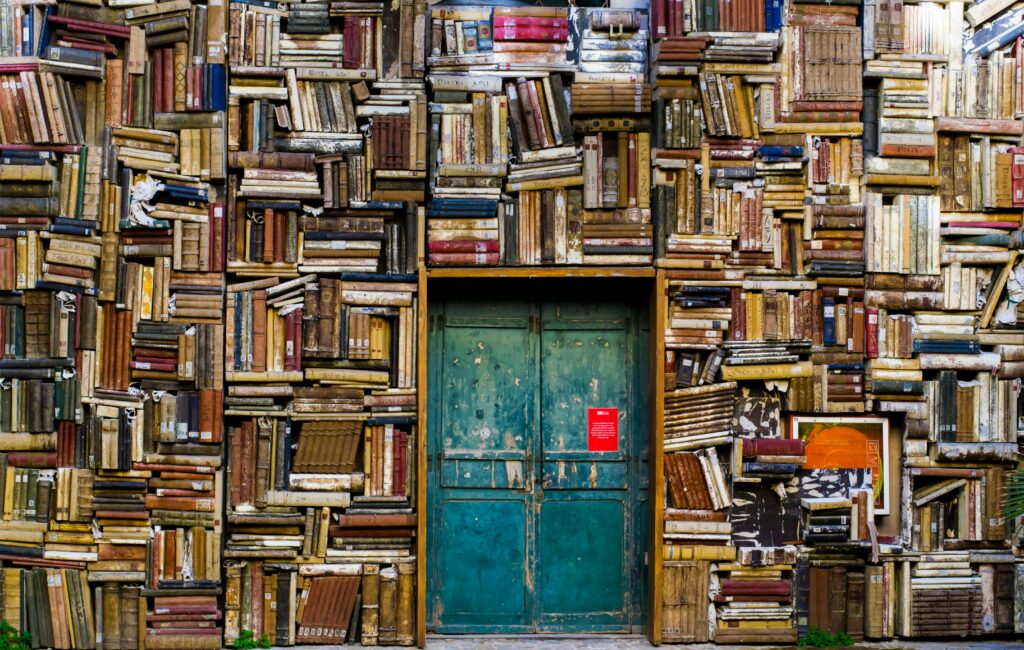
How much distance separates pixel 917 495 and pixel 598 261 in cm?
288

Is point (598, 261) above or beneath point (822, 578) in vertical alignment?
above

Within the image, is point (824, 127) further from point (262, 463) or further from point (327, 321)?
point (262, 463)

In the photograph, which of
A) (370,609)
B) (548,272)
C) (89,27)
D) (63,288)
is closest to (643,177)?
(548,272)

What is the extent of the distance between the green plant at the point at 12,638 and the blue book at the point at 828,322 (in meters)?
5.99

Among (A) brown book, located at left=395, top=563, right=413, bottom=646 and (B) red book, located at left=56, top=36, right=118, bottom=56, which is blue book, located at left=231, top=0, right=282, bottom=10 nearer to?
(B) red book, located at left=56, top=36, right=118, bottom=56

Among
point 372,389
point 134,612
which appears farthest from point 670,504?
point 134,612

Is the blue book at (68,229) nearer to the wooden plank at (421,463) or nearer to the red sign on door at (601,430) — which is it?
the wooden plank at (421,463)

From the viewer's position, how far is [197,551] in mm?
7473

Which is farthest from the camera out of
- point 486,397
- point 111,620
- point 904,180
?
point 486,397

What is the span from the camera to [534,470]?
786 centimetres

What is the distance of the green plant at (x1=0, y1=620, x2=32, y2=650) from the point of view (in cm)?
730

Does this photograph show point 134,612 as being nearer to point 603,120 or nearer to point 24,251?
point 24,251

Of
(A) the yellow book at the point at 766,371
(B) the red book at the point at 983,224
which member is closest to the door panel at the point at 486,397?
(A) the yellow book at the point at 766,371

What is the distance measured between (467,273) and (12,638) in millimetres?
4031
